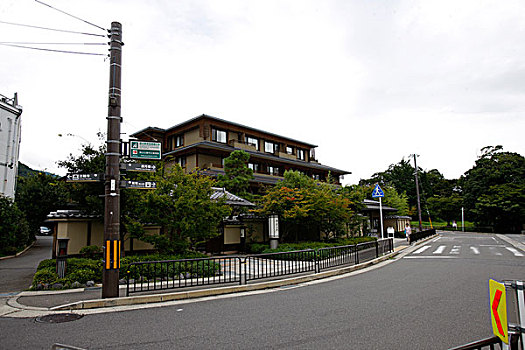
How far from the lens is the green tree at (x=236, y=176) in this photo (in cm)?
2734

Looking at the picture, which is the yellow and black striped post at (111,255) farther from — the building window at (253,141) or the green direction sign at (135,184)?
the building window at (253,141)

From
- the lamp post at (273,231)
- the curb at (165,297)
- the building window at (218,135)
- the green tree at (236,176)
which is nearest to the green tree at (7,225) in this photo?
the curb at (165,297)

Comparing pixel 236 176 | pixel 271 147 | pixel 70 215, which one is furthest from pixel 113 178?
pixel 271 147

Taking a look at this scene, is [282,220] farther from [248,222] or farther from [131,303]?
[131,303]

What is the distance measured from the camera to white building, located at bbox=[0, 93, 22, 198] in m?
27.3

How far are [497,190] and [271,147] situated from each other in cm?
3547

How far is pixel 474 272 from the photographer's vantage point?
42.6ft

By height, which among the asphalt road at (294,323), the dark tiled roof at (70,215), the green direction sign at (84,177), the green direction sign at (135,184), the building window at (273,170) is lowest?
the asphalt road at (294,323)

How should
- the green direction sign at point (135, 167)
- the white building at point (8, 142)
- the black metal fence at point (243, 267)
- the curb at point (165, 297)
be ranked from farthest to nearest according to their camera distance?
the white building at point (8, 142)
the black metal fence at point (243, 267)
the green direction sign at point (135, 167)
the curb at point (165, 297)

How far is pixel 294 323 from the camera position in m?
6.67

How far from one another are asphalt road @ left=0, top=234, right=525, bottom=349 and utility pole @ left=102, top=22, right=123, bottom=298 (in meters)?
1.22

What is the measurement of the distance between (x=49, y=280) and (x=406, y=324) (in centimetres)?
1030

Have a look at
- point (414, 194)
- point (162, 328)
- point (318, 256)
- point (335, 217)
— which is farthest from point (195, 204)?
point (414, 194)

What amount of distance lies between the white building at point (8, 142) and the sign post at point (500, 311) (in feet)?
107
